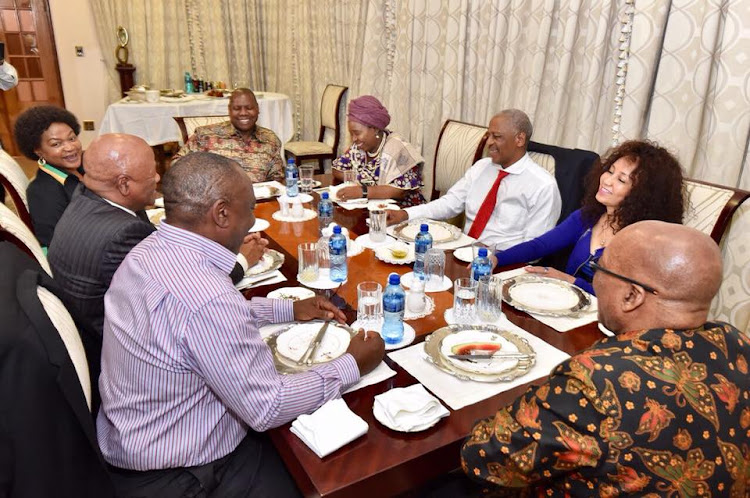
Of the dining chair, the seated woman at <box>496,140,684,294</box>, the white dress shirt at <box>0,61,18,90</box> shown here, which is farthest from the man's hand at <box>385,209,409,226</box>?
the white dress shirt at <box>0,61,18,90</box>

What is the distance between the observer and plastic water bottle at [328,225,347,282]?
1691mm

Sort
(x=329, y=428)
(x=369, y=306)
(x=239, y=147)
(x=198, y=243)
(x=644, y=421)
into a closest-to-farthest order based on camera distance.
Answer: (x=644, y=421)
(x=329, y=428)
(x=198, y=243)
(x=369, y=306)
(x=239, y=147)

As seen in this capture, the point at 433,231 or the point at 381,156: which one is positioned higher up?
the point at 381,156

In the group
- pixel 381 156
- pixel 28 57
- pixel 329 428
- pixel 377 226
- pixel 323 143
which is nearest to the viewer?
pixel 329 428

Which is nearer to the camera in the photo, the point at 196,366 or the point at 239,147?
the point at 196,366

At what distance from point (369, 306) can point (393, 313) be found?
0.30 feet

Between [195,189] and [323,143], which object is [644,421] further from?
[323,143]

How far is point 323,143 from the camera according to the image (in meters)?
5.42

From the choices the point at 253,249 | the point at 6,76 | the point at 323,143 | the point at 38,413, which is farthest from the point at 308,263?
the point at 323,143

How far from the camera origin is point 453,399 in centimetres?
113

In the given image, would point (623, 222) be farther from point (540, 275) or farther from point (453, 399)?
point (453, 399)

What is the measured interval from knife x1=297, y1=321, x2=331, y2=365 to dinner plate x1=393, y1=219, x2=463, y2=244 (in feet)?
2.62

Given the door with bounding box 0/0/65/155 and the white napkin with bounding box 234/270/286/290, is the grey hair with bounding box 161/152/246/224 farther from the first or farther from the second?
the door with bounding box 0/0/65/155

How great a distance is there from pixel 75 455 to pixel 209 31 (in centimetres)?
629
